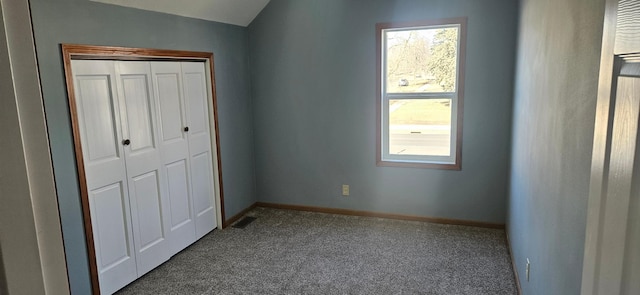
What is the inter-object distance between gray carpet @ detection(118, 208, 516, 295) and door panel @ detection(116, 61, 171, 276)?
191mm

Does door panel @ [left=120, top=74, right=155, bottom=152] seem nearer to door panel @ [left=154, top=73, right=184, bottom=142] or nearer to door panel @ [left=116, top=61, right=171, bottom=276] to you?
door panel @ [left=116, top=61, right=171, bottom=276]

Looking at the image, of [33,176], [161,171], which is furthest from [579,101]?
[161,171]

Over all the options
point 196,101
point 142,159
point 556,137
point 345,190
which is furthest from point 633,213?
point 345,190

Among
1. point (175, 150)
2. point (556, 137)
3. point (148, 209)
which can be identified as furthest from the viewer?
point (175, 150)

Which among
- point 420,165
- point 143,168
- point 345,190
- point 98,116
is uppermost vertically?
point 98,116

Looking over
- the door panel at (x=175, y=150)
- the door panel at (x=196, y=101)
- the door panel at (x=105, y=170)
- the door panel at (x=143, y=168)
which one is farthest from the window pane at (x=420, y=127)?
the door panel at (x=105, y=170)

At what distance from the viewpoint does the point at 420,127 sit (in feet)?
13.2

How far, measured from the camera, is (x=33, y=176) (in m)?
0.51

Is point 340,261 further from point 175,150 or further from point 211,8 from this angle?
point 211,8

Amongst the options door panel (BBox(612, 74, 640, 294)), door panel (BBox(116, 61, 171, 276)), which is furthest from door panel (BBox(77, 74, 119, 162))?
door panel (BBox(612, 74, 640, 294))

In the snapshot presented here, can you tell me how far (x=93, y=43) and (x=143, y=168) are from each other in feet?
3.25

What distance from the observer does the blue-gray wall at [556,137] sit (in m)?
1.29

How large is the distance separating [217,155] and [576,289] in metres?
3.26

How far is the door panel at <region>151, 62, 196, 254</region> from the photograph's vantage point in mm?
3293
